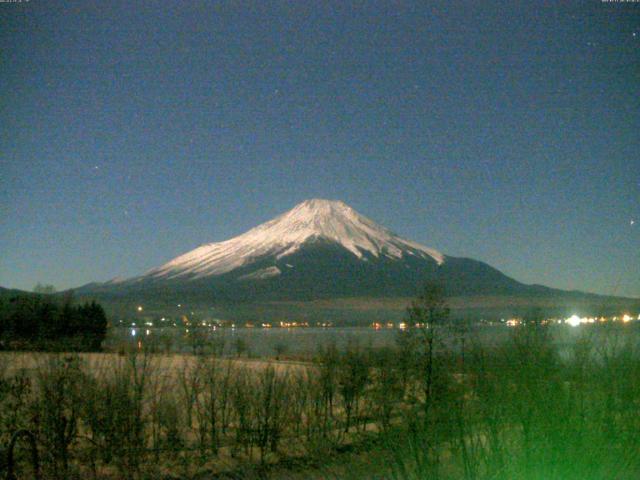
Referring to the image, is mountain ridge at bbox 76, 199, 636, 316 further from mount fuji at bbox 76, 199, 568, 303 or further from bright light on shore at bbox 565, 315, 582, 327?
bright light on shore at bbox 565, 315, 582, 327

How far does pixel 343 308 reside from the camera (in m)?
149

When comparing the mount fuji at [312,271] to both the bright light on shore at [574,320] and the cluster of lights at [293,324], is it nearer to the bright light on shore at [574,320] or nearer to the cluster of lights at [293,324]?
the cluster of lights at [293,324]

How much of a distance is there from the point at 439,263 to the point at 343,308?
41446mm

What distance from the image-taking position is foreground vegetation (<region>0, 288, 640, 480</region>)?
169 inches

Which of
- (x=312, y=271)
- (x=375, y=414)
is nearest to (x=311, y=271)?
(x=312, y=271)

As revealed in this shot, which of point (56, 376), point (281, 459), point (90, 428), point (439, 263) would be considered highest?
point (439, 263)

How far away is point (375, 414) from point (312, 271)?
508ft

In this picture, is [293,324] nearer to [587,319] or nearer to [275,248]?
[275,248]

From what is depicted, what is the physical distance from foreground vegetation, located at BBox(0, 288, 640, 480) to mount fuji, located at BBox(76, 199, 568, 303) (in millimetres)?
127658

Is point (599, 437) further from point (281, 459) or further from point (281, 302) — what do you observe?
point (281, 302)

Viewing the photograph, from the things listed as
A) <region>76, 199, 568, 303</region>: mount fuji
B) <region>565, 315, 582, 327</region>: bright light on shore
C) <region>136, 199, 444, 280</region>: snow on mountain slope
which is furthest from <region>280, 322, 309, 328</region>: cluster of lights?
<region>565, 315, 582, 327</region>: bright light on shore

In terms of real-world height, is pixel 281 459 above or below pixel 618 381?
below

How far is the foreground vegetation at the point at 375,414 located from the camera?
4.30 m

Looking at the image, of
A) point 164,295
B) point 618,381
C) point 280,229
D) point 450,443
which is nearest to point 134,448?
point 450,443
